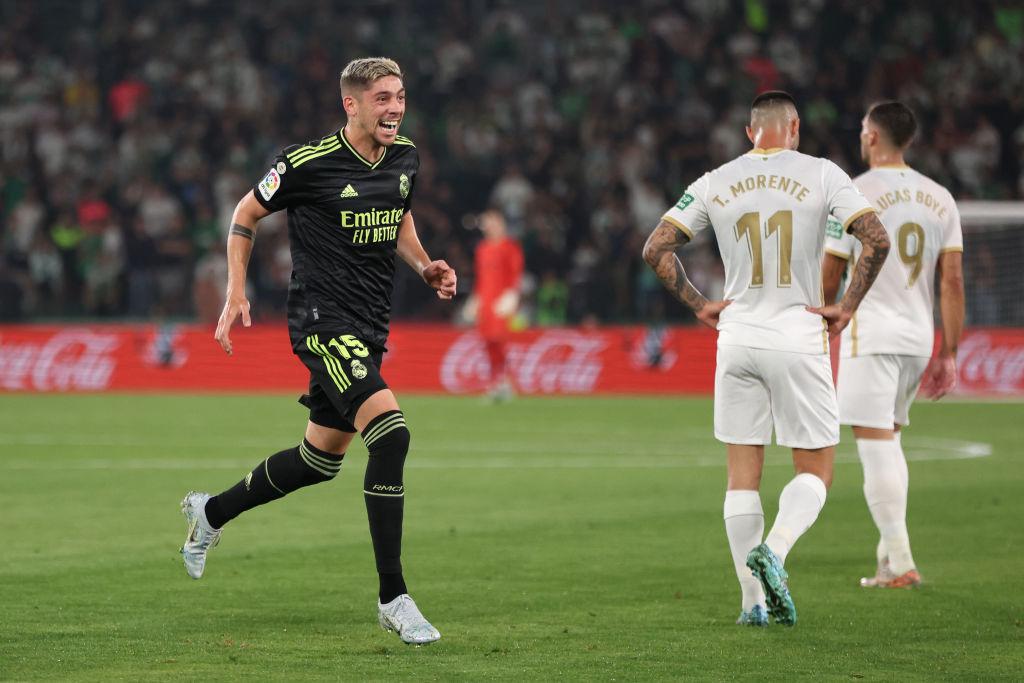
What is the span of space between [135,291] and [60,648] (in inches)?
695

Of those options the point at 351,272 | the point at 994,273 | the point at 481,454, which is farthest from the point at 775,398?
the point at 994,273

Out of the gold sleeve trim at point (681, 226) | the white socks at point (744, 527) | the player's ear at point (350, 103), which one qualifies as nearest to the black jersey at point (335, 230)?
the player's ear at point (350, 103)

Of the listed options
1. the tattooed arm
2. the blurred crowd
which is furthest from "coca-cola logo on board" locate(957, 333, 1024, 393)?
the tattooed arm

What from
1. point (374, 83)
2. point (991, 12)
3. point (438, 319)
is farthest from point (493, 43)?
point (374, 83)

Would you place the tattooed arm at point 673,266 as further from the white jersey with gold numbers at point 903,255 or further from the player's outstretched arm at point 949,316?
the player's outstretched arm at point 949,316

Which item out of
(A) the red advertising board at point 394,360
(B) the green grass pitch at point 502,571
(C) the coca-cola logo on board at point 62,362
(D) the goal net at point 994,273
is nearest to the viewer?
(B) the green grass pitch at point 502,571

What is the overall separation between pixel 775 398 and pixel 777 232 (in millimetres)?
712

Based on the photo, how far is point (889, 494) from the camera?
7.18 meters

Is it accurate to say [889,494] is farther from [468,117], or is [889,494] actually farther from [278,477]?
[468,117]

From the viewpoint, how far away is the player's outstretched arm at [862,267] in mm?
5898

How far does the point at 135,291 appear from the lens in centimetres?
2245

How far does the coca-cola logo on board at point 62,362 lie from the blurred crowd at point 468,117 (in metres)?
0.64

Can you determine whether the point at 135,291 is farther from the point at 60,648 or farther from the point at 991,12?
the point at 60,648

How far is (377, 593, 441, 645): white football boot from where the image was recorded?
18.1ft
